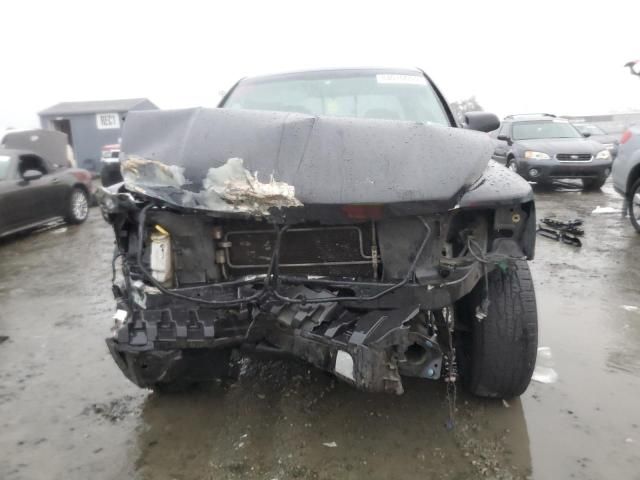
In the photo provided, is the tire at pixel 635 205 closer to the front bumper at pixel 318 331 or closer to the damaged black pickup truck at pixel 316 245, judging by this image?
the damaged black pickup truck at pixel 316 245

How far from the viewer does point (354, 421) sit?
2707 millimetres

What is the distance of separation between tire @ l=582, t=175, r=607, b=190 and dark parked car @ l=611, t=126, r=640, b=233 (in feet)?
12.3

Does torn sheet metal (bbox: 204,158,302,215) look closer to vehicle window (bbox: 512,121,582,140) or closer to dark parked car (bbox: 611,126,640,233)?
dark parked car (bbox: 611,126,640,233)

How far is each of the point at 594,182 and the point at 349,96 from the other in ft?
27.9

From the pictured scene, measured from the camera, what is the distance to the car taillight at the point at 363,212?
84.4 inches

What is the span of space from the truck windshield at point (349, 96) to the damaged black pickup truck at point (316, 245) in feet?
3.46

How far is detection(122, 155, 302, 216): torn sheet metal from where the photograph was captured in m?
2.16

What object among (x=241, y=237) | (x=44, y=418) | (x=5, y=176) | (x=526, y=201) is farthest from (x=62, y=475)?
(x=5, y=176)

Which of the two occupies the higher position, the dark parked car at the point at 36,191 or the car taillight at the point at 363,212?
the car taillight at the point at 363,212

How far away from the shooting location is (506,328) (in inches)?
101

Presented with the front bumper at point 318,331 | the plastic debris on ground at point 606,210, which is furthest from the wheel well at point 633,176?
the front bumper at point 318,331

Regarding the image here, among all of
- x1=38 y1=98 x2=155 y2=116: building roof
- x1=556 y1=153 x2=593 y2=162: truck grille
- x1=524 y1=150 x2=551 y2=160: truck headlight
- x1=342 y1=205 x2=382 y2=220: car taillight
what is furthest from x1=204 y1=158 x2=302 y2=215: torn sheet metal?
x1=38 y1=98 x2=155 y2=116: building roof

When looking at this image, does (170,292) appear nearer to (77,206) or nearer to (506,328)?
(506,328)

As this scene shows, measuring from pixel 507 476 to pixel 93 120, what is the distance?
22.6 metres
